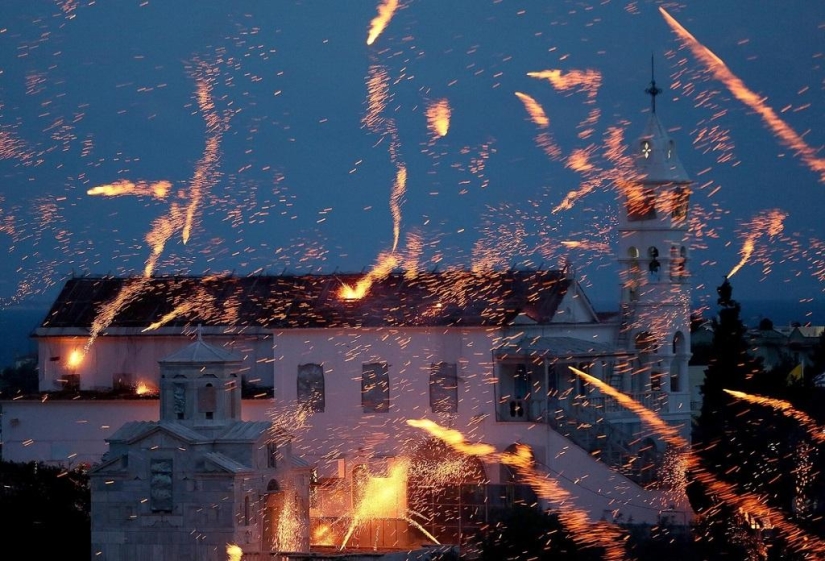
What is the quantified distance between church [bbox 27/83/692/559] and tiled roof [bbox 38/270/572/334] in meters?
0.06

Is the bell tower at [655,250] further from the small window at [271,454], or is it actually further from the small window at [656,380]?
the small window at [271,454]

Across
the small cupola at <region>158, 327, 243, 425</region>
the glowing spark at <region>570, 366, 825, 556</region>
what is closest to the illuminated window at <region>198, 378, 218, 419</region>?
the small cupola at <region>158, 327, 243, 425</region>

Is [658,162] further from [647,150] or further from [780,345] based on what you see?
[780,345]

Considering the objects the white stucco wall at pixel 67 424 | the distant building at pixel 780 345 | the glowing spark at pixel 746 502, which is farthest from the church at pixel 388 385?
the distant building at pixel 780 345

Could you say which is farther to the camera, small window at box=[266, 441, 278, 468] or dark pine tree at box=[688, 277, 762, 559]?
small window at box=[266, 441, 278, 468]

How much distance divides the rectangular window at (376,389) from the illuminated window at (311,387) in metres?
1.04

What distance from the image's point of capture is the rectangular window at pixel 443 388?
148ft

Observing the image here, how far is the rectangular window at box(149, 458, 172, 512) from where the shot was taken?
38.6m

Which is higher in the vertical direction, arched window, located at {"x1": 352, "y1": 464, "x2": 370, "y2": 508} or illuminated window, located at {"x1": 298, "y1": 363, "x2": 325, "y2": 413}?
illuminated window, located at {"x1": 298, "y1": 363, "x2": 325, "y2": 413}

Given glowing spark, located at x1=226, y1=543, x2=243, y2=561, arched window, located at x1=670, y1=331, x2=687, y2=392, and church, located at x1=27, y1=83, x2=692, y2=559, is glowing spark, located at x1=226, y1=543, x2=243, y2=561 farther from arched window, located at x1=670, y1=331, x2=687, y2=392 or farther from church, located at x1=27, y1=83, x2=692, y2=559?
arched window, located at x1=670, y1=331, x2=687, y2=392

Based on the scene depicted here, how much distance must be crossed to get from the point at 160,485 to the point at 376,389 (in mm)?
Answer: 8316

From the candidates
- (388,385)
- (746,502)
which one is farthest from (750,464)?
(388,385)

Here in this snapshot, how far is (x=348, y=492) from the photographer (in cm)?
4459

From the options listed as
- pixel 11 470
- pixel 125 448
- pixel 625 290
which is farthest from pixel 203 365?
pixel 625 290
